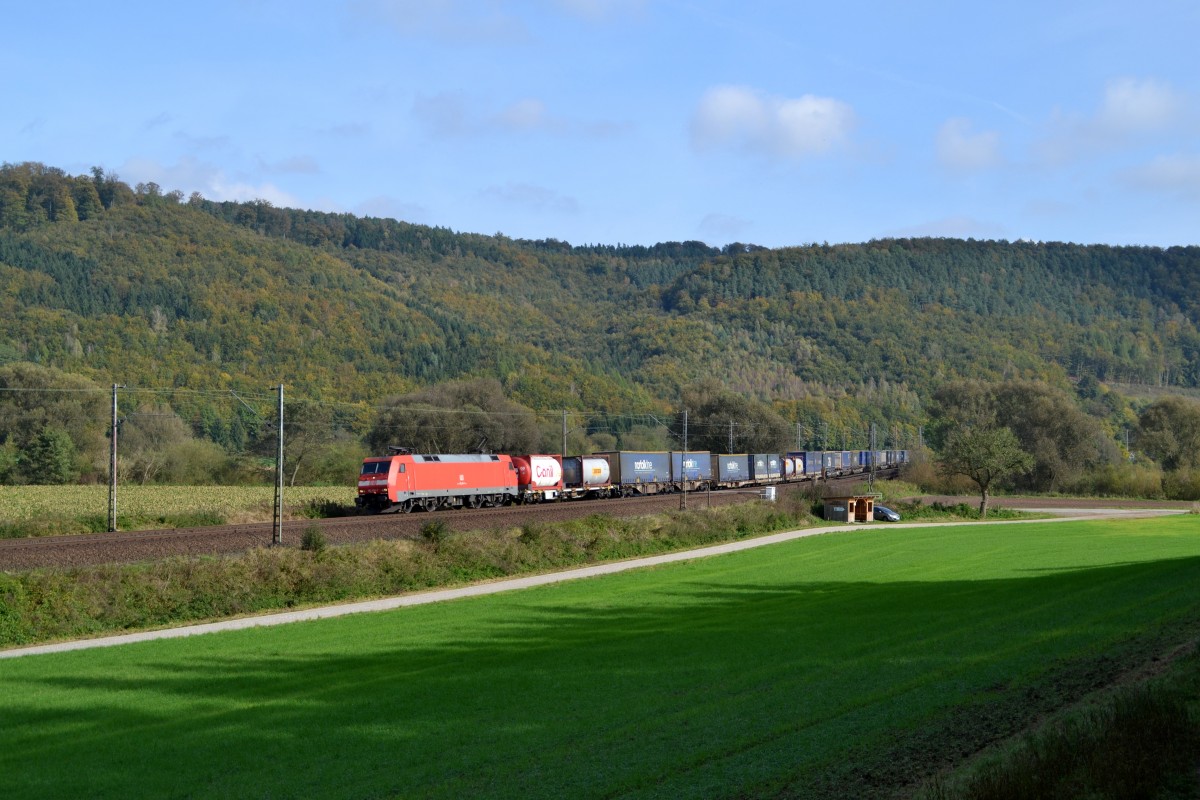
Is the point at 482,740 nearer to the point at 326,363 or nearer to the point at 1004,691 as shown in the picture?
the point at 1004,691

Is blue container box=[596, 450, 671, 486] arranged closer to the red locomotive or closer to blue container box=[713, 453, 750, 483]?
the red locomotive

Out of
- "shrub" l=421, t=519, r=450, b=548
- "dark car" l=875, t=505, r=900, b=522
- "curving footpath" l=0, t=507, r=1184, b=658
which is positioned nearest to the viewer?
"curving footpath" l=0, t=507, r=1184, b=658

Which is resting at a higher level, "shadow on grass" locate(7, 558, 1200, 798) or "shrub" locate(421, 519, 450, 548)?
"shrub" locate(421, 519, 450, 548)

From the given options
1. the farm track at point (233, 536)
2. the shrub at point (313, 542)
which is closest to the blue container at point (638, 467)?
the farm track at point (233, 536)

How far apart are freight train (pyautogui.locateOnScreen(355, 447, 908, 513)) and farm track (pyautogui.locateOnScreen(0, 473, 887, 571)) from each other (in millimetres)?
2054

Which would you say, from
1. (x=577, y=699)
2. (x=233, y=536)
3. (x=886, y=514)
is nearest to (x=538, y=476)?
(x=886, y=514)

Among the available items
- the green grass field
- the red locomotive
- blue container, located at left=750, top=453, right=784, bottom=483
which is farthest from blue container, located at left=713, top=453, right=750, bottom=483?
the green grass field

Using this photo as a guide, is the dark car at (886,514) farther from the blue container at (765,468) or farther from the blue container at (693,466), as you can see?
the blue container at (765,468)

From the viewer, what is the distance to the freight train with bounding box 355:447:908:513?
53375 mm

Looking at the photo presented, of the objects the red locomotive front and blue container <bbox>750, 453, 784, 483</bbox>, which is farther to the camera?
blue container <bbox>750, 453, 784, 483</bbox>

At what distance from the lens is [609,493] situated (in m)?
74.1

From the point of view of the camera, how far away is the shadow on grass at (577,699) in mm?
12648

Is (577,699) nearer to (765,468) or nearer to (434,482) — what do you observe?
(434,482)

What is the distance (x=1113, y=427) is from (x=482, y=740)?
185743 mm
